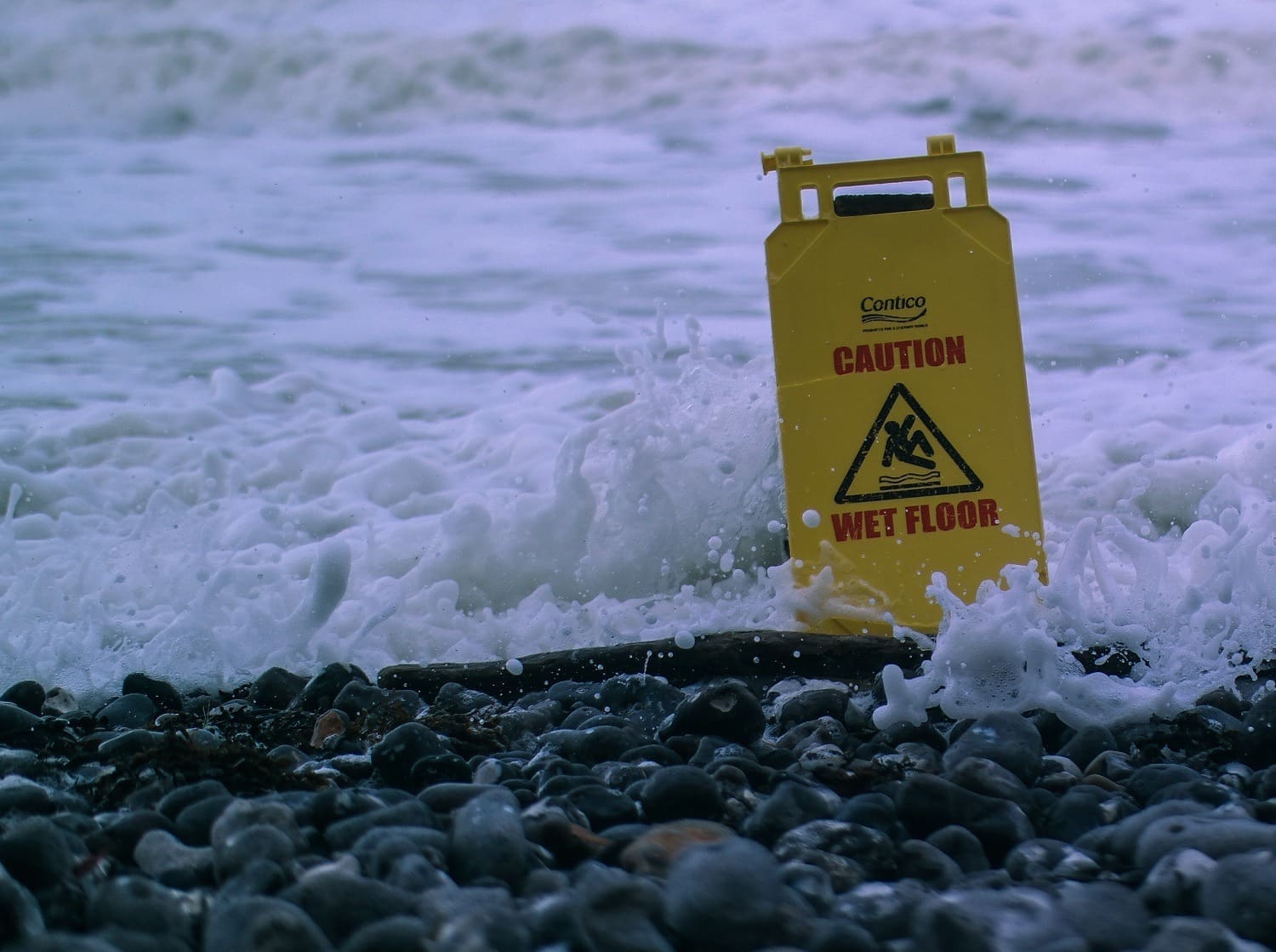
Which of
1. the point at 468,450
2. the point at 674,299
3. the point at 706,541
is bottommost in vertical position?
the point at 706,541

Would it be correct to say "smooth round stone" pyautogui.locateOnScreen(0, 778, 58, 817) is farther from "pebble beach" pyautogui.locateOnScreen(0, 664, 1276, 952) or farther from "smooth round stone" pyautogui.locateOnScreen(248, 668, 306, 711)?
"smooth round stone" pyautogui.locateOnScreen(248, 668, 306, 711)

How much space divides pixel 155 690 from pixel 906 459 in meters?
1.83

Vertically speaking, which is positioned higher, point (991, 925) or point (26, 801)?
point (26, 801)

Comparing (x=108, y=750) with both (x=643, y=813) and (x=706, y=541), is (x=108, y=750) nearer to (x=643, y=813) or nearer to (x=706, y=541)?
(x=643, y=813)

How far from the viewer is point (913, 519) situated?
9.90ft

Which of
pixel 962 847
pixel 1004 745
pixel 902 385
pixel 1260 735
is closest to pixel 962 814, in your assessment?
pixel 962 847

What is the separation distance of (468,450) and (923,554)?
9.48 ft

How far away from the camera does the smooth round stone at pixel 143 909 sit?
1.27 metres

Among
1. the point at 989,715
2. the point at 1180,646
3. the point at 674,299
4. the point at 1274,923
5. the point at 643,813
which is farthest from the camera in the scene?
the point at 674,299

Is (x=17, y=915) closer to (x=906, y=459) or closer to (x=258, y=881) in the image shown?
(x=258, y=881)

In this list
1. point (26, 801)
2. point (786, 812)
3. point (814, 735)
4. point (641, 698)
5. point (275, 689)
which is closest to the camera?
point (786, 812)

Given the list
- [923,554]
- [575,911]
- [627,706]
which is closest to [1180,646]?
[923,554]

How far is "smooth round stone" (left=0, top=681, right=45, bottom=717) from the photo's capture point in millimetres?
2672

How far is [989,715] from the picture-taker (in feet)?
6.48
